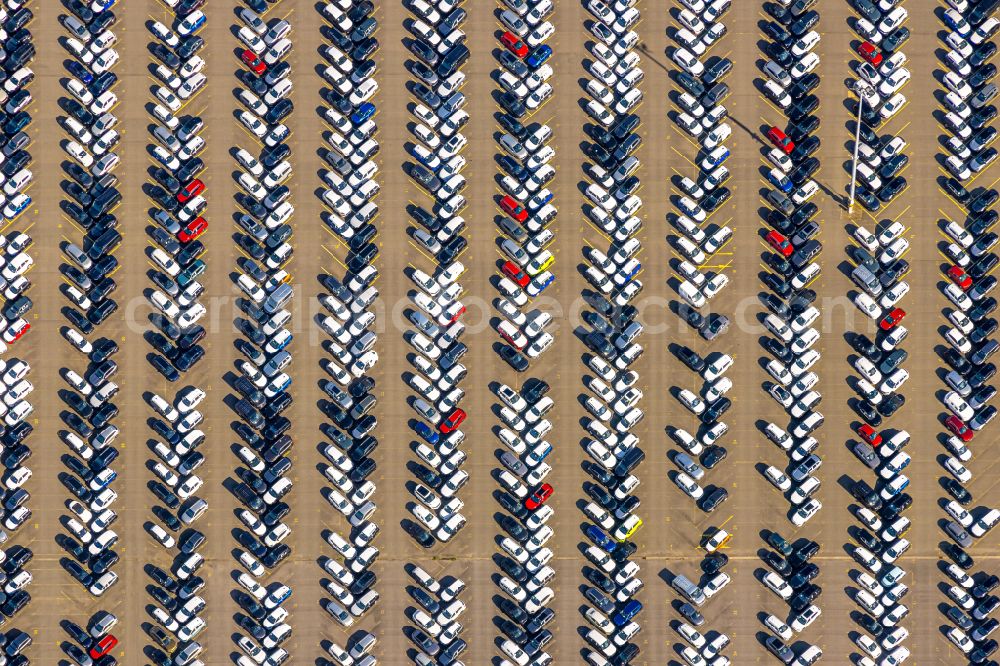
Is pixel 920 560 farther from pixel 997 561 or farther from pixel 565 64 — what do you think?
pixel 565 64

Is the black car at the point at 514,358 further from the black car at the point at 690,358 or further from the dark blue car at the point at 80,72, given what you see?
the dark blue car at the point at 80,72

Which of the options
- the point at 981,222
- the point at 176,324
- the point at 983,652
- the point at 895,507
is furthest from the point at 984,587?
the point at 176,324

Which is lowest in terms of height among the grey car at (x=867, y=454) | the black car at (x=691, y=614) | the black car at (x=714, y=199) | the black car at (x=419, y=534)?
the black car at (x=691, y=614)

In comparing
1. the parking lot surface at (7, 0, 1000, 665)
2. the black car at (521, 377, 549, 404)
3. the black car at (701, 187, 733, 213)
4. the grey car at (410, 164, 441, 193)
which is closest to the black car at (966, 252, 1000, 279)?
the parking lot surface at (7, 0, 1000, 665)

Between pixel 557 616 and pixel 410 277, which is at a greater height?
pixel 410 277

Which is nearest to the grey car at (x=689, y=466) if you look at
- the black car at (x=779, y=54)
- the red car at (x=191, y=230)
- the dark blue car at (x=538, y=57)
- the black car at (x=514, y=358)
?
the black car at (x=514, y=358)

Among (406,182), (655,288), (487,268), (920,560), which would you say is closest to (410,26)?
(406,182)
